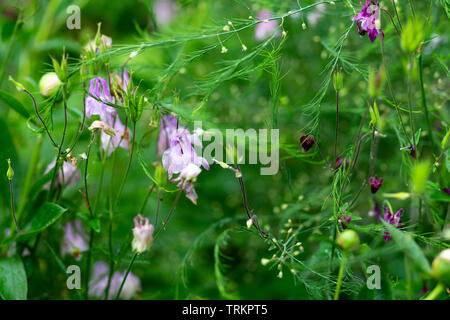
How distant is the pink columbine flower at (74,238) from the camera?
1.86ft

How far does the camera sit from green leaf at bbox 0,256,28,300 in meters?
0.44

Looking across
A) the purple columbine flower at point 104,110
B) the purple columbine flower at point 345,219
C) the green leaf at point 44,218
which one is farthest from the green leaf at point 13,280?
the purple columbine flower at point 345,219

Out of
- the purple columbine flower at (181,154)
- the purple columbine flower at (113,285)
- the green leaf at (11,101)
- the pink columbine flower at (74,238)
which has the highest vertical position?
the green leaf at (11,101)

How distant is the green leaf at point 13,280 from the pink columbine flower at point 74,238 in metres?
0.07

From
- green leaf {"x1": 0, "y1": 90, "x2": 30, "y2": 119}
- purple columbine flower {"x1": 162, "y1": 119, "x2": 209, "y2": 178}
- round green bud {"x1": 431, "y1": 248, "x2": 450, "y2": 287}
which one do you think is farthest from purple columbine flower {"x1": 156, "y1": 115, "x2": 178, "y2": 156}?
round green bud {"x1": 431, "y1": 248, "x2": 450, "y2": 287}

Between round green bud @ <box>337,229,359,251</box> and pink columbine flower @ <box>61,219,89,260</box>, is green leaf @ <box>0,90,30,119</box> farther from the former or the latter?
round green bud @ <box>337,229,359,251</box>

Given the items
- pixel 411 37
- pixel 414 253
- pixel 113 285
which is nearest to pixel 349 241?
pixel 414 253

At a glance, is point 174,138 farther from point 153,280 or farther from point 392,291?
point 153,280

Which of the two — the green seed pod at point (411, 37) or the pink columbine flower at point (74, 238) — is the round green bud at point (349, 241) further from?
the pink columbine flower at point (74, 238)

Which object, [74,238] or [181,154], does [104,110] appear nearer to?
[181,154]

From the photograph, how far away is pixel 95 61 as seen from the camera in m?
0.43

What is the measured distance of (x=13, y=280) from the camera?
1.50 feet

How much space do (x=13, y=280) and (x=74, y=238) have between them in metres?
0.13
